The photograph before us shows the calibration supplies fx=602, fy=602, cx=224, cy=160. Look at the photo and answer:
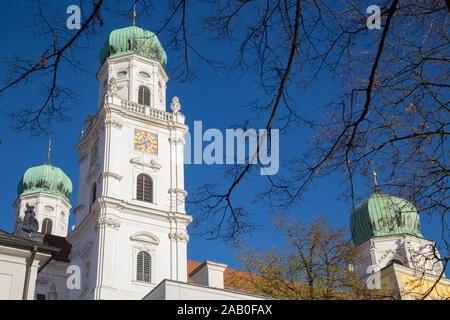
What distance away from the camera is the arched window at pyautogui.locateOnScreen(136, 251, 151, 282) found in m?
34.1

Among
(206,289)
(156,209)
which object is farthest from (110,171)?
(206,289)

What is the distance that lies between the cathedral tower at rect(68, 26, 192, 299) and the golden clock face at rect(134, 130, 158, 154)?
1cm

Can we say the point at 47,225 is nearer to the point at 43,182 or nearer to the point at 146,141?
the point at 43,182

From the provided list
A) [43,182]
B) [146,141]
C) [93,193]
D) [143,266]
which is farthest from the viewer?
[43,182]

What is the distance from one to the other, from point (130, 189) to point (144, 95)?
9.19m

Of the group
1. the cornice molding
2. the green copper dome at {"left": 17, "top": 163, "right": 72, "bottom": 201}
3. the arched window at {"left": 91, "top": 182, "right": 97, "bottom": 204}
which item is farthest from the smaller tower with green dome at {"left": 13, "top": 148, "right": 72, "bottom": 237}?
the cornice molding

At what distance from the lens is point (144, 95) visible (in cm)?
4362

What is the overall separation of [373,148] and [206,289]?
12679 millimetres

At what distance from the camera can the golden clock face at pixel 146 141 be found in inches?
1551

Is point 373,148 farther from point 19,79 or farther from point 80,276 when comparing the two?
point 80,276

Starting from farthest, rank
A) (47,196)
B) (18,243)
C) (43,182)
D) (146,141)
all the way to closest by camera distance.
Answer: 1. (43,182)
2. (47,196)
3. (146,141)
4. (18,243)

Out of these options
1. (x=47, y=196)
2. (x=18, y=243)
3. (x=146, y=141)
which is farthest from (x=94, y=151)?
(x=18, y=243)

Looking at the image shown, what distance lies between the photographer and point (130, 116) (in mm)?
40312
